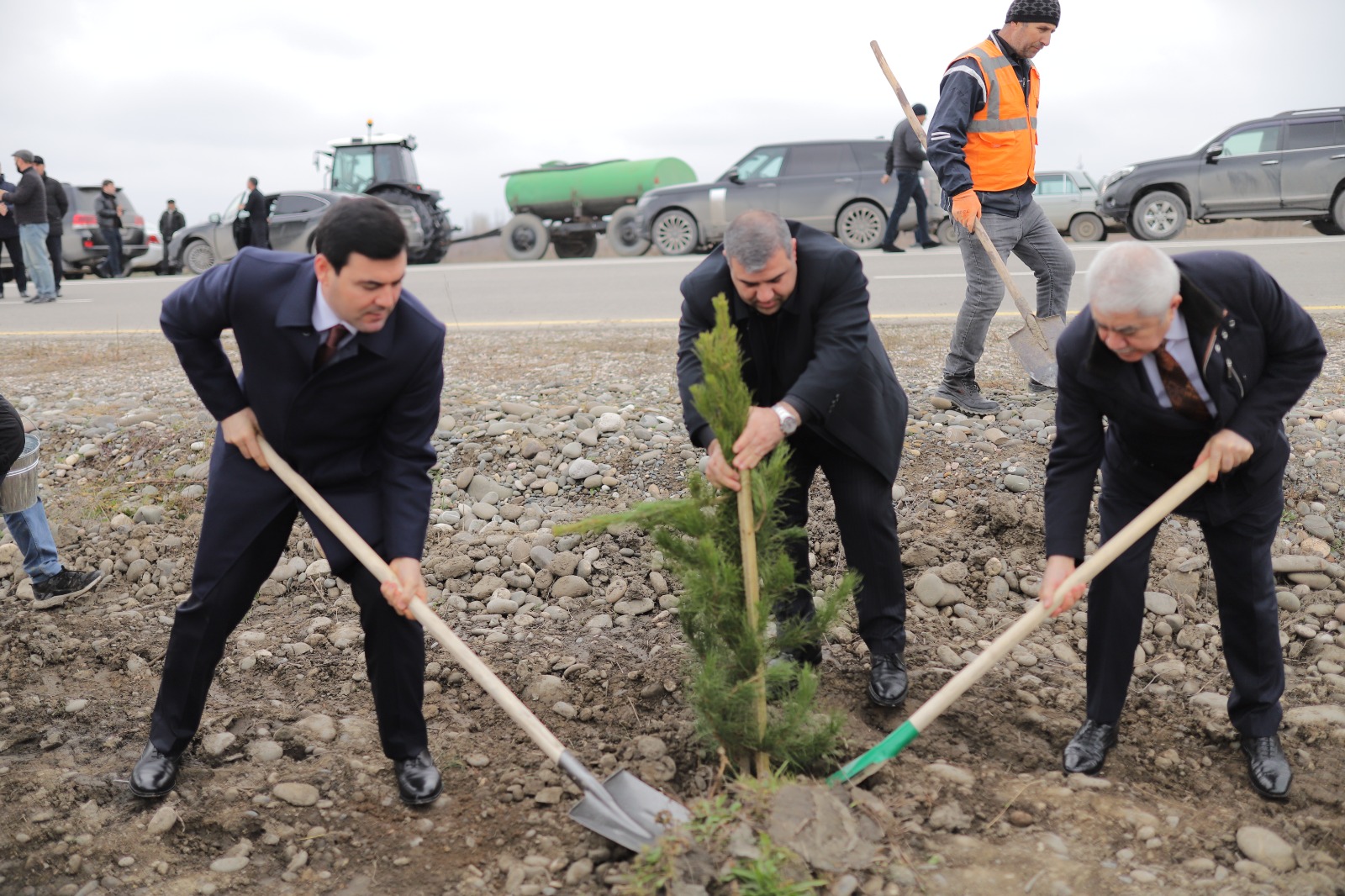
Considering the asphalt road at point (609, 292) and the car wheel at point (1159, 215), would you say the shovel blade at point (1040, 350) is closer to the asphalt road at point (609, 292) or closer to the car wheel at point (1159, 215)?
the asphalt road at point (609, 292)

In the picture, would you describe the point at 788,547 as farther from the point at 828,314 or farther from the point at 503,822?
the point at 503,822

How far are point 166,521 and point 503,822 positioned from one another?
285cm

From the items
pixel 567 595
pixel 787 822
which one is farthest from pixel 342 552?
pixel 567 595

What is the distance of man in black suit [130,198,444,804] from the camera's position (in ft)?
9.10

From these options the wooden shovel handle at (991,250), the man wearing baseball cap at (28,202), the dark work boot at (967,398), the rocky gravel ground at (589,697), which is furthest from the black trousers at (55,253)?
the dark work boot at (967,398)

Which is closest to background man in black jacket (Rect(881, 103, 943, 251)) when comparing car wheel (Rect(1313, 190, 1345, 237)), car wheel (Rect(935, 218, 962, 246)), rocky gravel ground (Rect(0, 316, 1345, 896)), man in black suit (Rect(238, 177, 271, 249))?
car wheel (Rect(935, 218, 962, 246))

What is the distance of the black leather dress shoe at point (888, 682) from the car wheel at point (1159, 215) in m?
11.6

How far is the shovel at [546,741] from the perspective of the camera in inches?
111

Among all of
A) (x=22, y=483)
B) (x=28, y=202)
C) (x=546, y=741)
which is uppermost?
(x=28, y=202)

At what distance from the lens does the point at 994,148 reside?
5.09m

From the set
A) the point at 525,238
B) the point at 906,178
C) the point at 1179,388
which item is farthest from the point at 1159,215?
the point at 1179,388

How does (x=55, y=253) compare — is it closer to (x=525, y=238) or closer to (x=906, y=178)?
(x=525, y=238)

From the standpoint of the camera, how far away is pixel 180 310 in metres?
2.86

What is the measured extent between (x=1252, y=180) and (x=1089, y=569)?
11963mm
